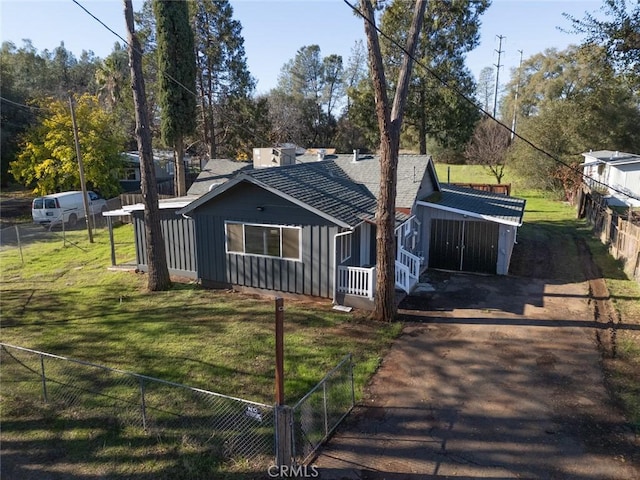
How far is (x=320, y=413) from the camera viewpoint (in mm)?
7504

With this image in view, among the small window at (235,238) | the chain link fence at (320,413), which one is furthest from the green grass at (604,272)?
the small window at (235,238)

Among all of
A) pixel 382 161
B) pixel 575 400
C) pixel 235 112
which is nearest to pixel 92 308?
pixel 382 161

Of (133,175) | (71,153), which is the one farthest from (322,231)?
(133,175)

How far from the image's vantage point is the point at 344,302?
12.7 meters

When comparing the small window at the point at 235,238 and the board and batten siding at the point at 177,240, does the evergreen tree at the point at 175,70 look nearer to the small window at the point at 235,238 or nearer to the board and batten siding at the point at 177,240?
the board and batten siding at the point at 177,240

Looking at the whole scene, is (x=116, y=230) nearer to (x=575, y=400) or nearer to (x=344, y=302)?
(x=344, y=302)

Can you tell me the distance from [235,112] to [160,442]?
98.2ft

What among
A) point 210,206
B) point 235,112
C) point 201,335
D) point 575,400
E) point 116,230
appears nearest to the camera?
point 575,400

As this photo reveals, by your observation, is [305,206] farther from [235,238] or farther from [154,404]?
[154,404]

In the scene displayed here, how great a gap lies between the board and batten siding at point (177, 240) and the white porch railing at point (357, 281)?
5.17 meters

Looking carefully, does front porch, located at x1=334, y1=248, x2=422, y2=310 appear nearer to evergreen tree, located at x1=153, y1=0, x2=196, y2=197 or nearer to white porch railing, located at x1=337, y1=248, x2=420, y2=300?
white porch railing, located at x1=337, y1=248, x2=420, y2=300

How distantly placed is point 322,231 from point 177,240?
5512mm

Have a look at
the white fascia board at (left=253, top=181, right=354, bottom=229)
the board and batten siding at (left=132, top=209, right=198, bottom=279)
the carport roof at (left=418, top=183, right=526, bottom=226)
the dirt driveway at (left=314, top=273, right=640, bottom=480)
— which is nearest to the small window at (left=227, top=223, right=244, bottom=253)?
the board and batten siding at (left=132, top=209, right=198, bottom=279)

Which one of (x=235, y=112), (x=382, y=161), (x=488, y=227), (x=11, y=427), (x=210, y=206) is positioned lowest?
(x=11, y=427)
